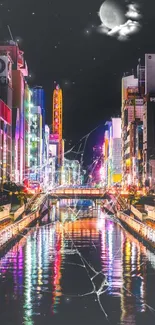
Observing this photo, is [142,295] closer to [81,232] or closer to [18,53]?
[81,232]

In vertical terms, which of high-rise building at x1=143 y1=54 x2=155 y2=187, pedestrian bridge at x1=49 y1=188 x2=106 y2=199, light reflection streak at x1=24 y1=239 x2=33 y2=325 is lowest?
light reflection streak at x1=24 y1=239 x2=33 y2=325

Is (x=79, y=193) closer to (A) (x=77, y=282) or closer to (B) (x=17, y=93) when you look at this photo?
(B) (x=17, y=93)

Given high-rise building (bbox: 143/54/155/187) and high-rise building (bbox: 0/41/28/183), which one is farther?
high-rise building (bbox: 0/41/28/183)

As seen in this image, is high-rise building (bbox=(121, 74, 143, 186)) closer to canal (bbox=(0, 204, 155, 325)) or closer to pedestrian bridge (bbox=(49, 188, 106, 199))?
pedestrian bridge (bbox=(49, 188, 106, 199))

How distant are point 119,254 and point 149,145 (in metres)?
111

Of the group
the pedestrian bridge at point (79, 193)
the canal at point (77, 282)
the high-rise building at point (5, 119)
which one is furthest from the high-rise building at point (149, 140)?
the canal at point (77, 282)

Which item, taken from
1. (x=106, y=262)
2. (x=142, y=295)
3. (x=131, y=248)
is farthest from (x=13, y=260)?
(x=142, y=295)

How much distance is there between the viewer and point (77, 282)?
32.0 metres

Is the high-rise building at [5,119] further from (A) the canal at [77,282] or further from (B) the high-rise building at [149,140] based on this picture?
(A) the canal at [77,282]

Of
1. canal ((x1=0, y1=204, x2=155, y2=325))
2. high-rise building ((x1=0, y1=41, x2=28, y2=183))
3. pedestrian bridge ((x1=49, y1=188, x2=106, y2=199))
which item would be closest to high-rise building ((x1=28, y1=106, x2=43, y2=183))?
high-rise building ((x1=0, y1=41, x2=28, y2=183))

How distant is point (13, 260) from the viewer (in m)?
41.2

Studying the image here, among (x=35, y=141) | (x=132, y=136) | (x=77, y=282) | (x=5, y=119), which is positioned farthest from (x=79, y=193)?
(x=77, y=282)

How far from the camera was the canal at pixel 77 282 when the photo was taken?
890 inches

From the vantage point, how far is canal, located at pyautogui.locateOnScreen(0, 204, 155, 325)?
2261cm
